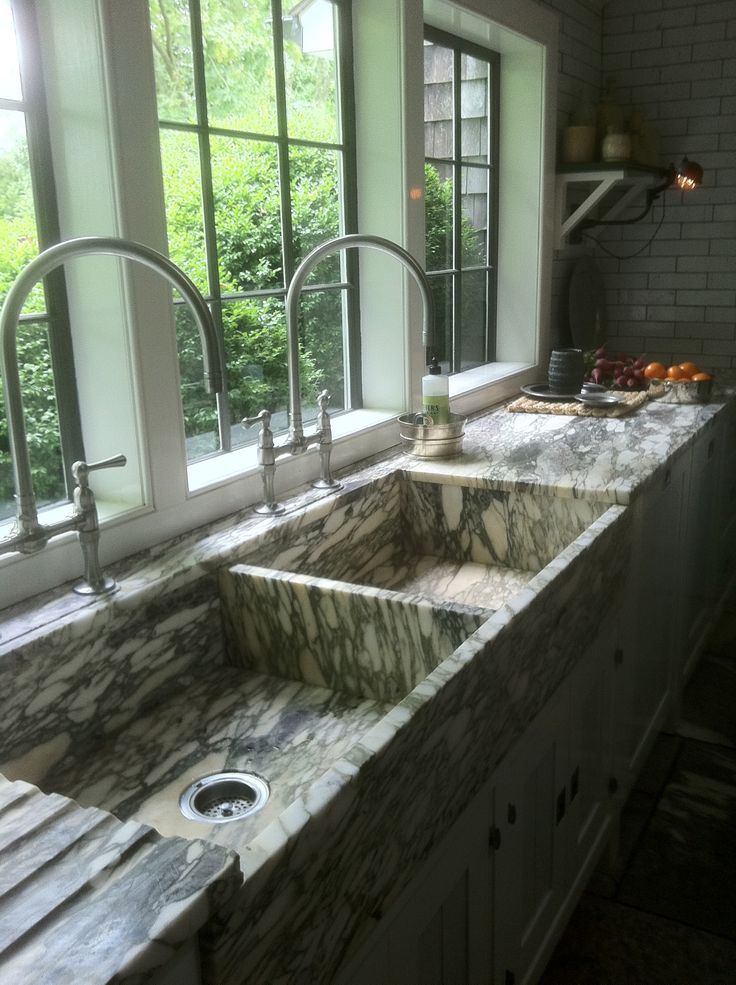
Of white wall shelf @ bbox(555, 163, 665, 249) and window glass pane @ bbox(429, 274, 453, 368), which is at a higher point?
white wall shelf @ bbox(555, 163, 665, 249)

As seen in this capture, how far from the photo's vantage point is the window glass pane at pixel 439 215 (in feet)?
9.85

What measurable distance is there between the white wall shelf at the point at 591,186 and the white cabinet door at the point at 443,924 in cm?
264

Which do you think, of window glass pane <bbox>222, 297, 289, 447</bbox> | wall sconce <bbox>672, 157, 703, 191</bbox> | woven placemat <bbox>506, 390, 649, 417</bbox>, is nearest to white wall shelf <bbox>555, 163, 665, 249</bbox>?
wall sconce <bbox>672, 157, 703, 191</bbox>

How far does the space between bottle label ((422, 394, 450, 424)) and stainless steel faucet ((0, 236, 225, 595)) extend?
1.07 meters

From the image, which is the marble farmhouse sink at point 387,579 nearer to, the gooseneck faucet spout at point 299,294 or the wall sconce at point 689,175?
the gooseneck faucet spout at point 299,294

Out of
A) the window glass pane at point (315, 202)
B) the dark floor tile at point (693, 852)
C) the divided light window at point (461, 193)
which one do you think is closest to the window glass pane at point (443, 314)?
the divided light window at point (461, 193)

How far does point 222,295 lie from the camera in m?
2.07

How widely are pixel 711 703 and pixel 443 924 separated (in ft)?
6.46

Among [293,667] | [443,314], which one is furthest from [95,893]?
[443,314]

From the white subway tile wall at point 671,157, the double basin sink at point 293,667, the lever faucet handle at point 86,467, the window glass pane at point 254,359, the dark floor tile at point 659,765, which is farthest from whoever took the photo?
the white subway tile wall at point 671,157

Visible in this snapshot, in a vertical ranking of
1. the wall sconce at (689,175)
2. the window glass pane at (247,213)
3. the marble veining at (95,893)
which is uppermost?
the wall sconce at (689,175)

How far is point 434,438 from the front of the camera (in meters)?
2.40

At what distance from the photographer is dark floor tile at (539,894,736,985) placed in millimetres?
1931

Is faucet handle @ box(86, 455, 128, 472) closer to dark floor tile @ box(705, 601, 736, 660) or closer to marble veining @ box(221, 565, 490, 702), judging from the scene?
marble veining @ box(221, 565, 490, 702)
